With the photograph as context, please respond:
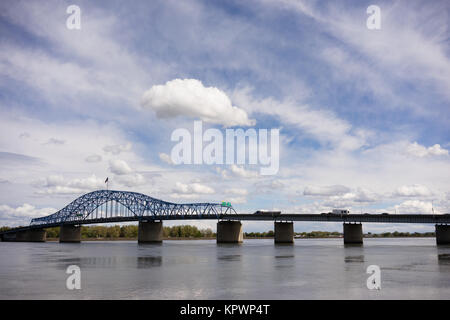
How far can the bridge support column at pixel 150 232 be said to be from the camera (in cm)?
14838

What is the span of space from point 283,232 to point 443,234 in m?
46.8

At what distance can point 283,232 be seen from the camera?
128 m

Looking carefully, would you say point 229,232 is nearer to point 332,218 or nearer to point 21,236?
point 332,218

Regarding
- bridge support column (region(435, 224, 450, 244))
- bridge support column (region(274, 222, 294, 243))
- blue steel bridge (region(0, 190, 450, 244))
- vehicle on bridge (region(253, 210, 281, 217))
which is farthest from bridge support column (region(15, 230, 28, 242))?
bridge support column (region(435, 224, 450, 244))

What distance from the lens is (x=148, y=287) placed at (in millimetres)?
27000

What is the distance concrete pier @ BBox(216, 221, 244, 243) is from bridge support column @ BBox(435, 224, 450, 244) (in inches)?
2409

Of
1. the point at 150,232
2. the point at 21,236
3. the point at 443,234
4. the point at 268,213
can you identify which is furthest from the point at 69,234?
the point at 443,234

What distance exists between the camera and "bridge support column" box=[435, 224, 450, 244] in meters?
109

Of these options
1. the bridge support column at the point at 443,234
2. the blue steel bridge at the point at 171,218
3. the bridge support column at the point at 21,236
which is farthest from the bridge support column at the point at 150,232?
the bridge support column at the point at 443,234

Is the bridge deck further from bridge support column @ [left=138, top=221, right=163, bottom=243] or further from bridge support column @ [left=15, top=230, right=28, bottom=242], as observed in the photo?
bridge support column @ [left=15, top=230, right=28, bottom=242]

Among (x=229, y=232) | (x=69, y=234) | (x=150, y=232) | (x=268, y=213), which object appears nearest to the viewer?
(x=268, y=213)
